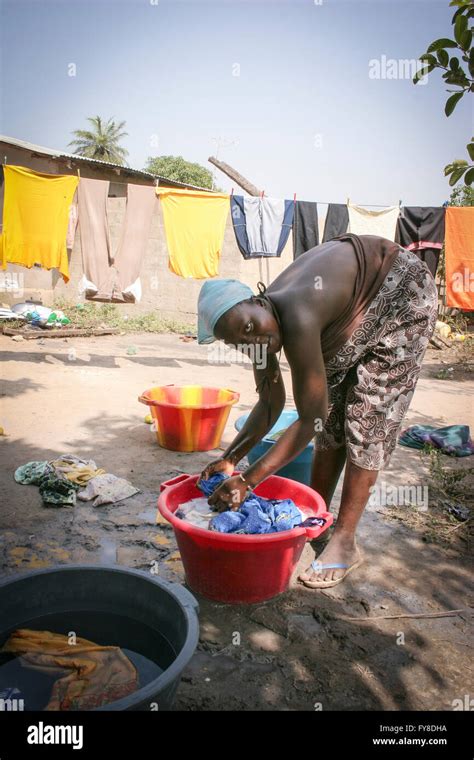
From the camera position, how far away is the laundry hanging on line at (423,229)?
6.85 m

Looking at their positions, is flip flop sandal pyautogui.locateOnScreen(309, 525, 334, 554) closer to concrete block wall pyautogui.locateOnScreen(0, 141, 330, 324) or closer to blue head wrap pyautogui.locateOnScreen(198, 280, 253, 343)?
blue head wrap pyautogui.locateOnScreen(198, 280, 253, 343)

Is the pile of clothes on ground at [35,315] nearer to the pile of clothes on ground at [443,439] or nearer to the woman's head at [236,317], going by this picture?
the pile of clothes on ground at [443,439]

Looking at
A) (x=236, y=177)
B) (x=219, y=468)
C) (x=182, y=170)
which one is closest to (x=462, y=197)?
(x=236, y=177)

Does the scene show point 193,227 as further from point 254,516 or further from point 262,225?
point 254,516

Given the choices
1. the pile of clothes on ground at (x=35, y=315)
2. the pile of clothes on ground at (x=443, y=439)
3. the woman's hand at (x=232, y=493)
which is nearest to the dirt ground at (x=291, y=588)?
the pile of clothes on ground at (x=443, y=439)

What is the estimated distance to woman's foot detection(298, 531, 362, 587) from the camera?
2170 mm

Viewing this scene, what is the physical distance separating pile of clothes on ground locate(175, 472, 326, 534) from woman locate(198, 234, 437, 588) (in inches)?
2.9

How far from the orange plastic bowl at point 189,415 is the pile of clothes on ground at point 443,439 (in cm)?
156

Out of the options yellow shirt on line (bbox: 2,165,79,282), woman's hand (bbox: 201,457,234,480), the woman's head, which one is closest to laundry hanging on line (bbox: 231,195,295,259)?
yellow shirt on line (bbox: 2,165,79,282)

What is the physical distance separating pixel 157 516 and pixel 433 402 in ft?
13.4

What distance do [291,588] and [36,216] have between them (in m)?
5.87

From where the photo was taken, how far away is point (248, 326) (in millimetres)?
1672
